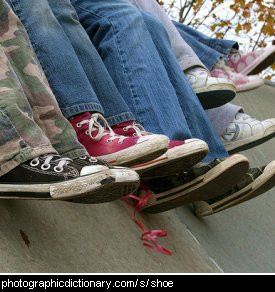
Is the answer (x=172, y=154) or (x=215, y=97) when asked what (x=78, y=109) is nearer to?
(x=172, y=154)

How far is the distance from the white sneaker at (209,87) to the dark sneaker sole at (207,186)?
439 millimetres

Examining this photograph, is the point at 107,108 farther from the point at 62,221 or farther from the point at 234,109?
the point at 234,109

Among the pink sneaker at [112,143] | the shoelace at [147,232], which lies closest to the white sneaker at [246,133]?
the shoelace at [147,232]

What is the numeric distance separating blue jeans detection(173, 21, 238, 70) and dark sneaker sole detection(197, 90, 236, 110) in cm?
32

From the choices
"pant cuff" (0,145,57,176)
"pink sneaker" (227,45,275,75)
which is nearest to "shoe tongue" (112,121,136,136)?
"pant cuff" (0,145,57,176)

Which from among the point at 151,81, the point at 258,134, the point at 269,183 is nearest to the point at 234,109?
the point at 258,134

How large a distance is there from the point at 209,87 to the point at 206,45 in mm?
546

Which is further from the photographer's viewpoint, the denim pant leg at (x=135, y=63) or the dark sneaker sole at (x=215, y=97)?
the dark sneaker sole at (x=215, y=97)

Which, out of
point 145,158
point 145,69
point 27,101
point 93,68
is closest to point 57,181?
point 27,101

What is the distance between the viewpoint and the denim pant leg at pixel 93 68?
7.75 ft

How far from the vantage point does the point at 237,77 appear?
3328 mm

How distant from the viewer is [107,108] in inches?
93.1

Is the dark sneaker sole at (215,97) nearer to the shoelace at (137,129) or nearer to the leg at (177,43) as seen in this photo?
the leg at (177,43)

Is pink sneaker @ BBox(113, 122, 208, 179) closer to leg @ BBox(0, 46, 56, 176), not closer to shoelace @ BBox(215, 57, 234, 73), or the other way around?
leg @ BBox(0, 46, 56, 176)
